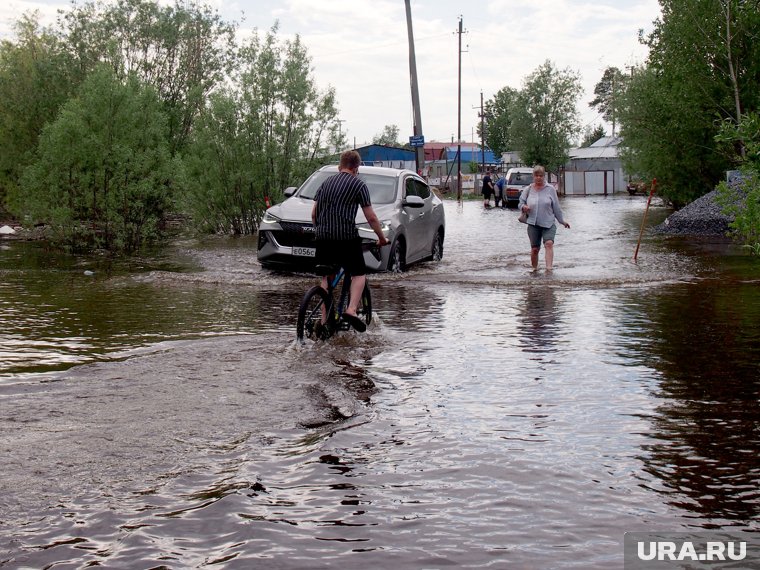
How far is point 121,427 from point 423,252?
12315 millimetres

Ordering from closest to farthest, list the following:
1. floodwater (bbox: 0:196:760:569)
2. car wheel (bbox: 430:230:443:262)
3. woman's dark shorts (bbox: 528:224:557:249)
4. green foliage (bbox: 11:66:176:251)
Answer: floodwater (bbox: 0:196:760:569) → woman's dark shorts (bbox: 528:224:557:249) → car wheel (bbox: 430:230:443:262) → green foliage (bbox: 11:66:176:251)

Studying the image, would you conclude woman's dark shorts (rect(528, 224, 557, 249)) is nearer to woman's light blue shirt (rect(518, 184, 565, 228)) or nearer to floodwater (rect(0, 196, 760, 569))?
woman's light blue shirt (rect(518, 184, 565, 228))

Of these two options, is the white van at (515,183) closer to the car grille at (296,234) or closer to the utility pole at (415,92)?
the utility pole at (415,92)

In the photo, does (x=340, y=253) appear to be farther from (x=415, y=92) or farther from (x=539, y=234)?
(x=415, y=92)

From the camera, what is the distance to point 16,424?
5941 millimetres

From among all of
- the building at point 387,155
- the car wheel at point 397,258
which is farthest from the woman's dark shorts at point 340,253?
the building at point 387,155

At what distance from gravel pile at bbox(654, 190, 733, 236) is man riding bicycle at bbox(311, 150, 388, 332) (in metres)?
19.3

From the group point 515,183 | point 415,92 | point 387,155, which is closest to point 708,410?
point 415,92

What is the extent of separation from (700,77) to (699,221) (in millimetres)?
4559

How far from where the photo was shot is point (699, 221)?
27.5 m

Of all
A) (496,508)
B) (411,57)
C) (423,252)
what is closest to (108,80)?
(423,252)

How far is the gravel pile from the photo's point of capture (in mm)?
26905

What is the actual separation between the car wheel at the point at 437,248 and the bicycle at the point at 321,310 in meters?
9.56

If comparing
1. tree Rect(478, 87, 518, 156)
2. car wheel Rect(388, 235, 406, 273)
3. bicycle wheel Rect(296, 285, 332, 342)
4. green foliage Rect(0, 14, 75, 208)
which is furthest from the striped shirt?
tree Rect(478, 87, 518, 156)
